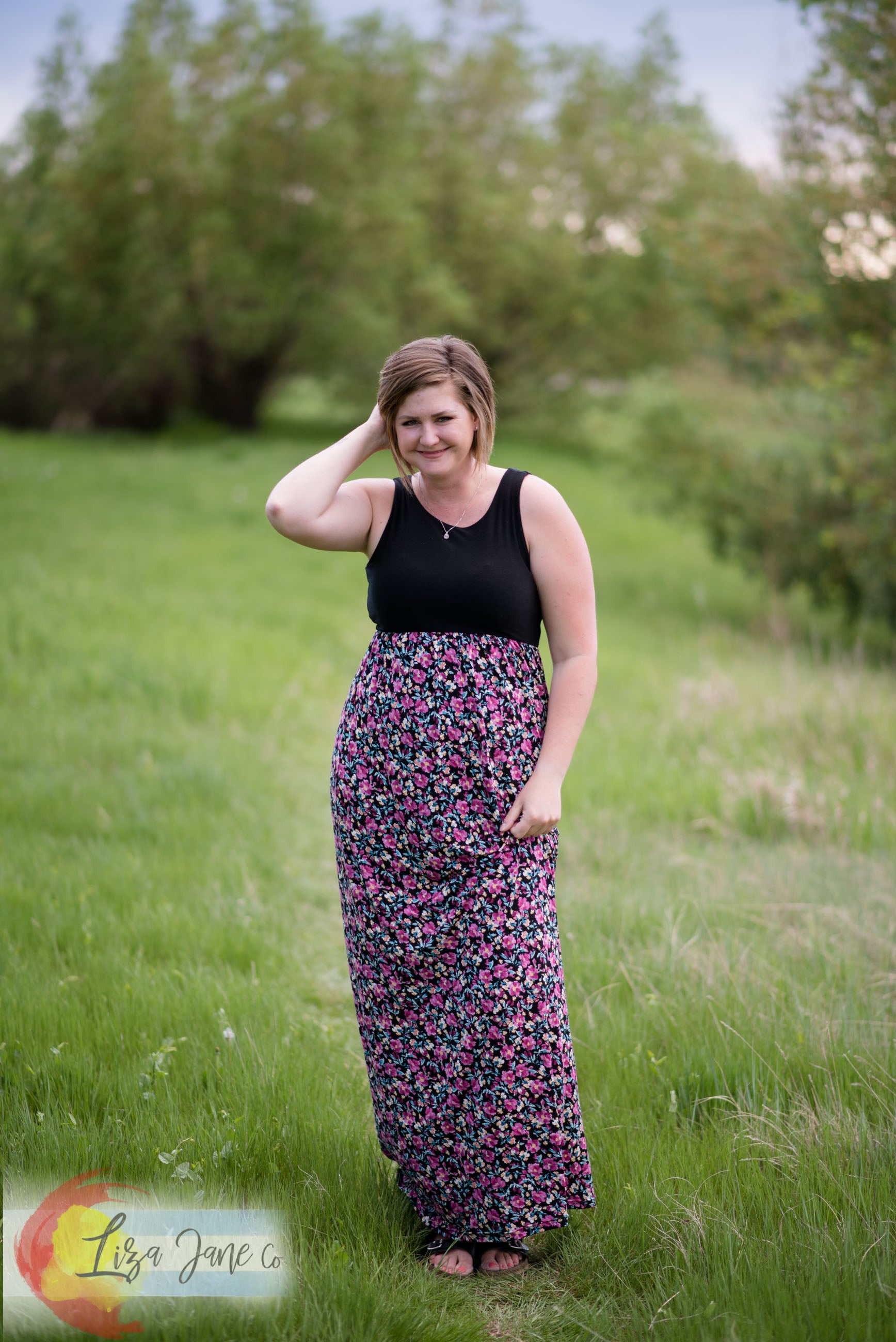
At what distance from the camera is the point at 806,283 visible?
1128 centimetres

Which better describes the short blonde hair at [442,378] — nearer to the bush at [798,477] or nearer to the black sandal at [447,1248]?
the black sandal at [447,1248]

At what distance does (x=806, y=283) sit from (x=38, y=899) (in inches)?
395

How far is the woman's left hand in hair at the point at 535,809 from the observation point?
263 centimetres

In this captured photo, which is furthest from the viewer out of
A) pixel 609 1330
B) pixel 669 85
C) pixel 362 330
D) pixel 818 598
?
pixel 669 85

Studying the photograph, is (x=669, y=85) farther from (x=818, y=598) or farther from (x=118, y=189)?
(x=818, y=598)

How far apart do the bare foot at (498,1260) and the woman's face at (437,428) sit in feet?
6.57

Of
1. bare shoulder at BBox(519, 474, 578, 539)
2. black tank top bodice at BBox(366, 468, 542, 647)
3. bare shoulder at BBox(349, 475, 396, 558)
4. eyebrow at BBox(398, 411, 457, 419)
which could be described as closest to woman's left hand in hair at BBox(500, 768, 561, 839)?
black tank top bodice at BBox(366, 468, 542, 647)

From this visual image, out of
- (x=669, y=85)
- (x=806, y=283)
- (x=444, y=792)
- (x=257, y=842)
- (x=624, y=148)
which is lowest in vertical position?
(x=257, y=842)

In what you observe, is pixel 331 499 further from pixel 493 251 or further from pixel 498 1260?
pixel 493 251

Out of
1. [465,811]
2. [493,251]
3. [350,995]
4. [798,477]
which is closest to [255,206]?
[493,251]

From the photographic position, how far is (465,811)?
265 centimetres

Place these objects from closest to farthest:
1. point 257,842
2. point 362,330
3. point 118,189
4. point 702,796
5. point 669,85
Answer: point 257,842 < point 702,796 < point 118,189 < point 362,330 < point 669,85

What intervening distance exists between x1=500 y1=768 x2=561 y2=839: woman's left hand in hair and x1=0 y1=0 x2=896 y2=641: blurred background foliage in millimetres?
7871

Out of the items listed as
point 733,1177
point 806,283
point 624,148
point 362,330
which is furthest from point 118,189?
point 733,1177
